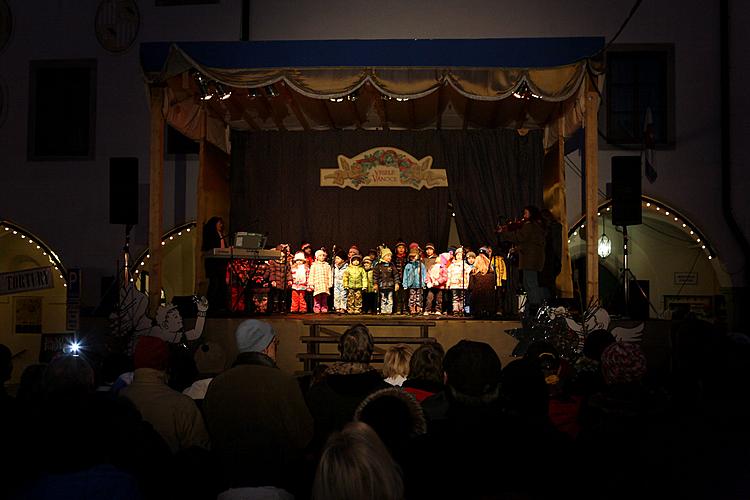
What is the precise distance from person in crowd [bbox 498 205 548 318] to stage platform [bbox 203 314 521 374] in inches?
66.8

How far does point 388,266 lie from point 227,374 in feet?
31.1

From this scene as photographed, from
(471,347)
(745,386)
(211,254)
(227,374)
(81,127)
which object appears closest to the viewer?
(745,386)

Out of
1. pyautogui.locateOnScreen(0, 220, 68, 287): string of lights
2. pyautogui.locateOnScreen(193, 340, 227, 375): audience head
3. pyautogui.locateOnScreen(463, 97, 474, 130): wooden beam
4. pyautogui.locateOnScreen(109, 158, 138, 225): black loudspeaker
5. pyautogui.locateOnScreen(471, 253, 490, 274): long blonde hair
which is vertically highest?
pyautogui.locateOnScreen(463, 97, 474, 130): wooden beam

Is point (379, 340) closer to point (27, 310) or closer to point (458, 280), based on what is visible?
point (458, 280)

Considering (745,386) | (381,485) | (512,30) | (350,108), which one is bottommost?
(381,485)

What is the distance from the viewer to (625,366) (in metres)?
3.45

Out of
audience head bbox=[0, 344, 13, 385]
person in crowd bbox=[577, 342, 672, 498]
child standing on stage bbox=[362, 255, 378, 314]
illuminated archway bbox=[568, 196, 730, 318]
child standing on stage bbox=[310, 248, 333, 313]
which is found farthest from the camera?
illuminated archway bbox=[568, 196, 730, 318]

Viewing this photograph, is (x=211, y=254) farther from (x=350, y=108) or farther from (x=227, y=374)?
(x=227, y=374)


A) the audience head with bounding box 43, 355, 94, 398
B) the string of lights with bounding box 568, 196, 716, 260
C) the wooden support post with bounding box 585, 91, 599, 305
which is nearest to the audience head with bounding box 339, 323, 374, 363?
the audience head with bounding box 43, 355, 94, 398

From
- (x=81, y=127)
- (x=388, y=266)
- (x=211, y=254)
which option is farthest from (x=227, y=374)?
(x=81, y=127)

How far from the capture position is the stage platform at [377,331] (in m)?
10.3

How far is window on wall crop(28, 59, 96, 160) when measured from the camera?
15555mm

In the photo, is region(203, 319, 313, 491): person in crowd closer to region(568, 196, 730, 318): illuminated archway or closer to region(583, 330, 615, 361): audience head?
region(583, 330, 615, 361): audience head

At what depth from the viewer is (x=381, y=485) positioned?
2.18 meters
